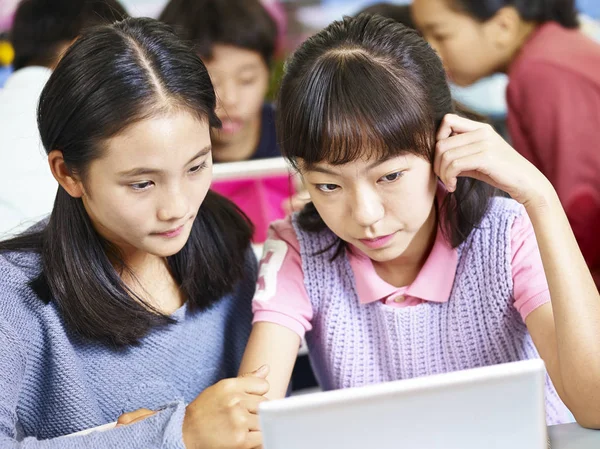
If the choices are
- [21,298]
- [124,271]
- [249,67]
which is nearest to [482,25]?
[249,67]

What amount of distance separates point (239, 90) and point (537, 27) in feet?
2.35

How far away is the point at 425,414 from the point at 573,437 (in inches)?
10.8

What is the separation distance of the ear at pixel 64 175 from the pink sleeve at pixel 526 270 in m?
0.52

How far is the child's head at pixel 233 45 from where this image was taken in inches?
73.7

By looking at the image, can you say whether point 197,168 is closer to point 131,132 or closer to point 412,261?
point 131,132

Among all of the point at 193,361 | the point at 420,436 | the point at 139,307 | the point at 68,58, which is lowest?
the point at 193,361

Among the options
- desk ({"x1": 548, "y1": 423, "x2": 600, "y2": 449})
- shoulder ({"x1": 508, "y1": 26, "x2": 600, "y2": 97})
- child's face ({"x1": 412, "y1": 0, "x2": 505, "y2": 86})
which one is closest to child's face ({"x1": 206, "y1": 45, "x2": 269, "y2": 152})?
child's face ({"x1": 412, "y1": 0, "x2": 505, "y2": 86})

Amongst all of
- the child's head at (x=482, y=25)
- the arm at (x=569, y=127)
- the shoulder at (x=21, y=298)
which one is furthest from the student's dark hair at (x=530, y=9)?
the shoulder at (x=21, y=298)

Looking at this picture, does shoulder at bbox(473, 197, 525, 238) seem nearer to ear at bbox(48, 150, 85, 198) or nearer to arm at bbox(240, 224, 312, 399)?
arm at bbox(240, 224, 312, 399)

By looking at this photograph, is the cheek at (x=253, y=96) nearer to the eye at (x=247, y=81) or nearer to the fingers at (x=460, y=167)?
the eye at (x=247, y=81)

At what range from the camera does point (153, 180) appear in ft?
2.79

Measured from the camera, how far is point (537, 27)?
174cm

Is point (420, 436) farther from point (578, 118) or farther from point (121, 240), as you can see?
point (578, 118)

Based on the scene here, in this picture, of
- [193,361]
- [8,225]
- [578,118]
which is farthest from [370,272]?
[578,118]
